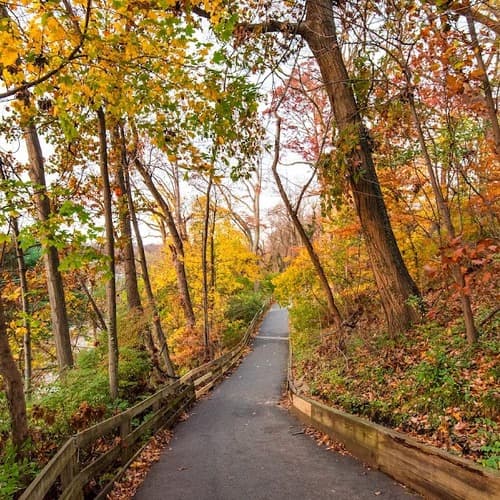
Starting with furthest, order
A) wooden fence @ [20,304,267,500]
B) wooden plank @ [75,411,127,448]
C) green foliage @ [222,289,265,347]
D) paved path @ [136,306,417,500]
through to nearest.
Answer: green foliage @ [222,289,265,347], paved path @ [136,306,417,500], wooden plank @ [75,411,127,448], wooden fence @ [20,304,267,500]

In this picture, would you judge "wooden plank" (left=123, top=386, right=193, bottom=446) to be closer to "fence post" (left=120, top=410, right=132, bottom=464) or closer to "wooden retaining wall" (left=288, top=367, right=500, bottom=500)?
"fence post" (left=120, top=410, right=132, bottom=464)

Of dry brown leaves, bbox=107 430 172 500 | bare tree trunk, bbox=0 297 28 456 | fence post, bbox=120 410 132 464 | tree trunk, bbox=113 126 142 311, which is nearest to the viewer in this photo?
bare tree trunk, bbox=0 297 28 456

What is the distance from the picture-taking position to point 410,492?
12.9ft

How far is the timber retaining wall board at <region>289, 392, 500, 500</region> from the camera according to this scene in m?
3.23

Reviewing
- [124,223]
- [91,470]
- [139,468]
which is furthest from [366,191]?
[124,223]

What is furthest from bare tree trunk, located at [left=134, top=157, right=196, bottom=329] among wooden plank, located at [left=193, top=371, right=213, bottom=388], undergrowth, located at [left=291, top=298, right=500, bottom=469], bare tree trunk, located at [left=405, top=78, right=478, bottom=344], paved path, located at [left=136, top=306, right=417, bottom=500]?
bare tree trunk, located at [left=405, top=78, right=478, bottom=344]

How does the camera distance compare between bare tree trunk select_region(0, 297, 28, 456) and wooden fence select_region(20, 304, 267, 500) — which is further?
bare tree trunk select_region(0, 297, 28, 456)

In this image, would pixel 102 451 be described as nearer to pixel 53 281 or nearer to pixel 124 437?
pixel 124 437

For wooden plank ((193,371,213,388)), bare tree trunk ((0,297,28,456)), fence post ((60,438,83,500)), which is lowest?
wooden plank ((193,371,213,388))

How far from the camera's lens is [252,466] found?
17.0 ft

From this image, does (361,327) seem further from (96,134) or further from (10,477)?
(10,477)

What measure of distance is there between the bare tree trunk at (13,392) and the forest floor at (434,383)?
13.1 ft

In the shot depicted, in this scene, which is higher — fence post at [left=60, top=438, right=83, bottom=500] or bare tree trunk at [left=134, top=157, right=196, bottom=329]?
bare tree trunk at [left=134, top=157, right=196, bottom=329]

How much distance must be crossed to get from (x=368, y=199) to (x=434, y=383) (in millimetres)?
3707
